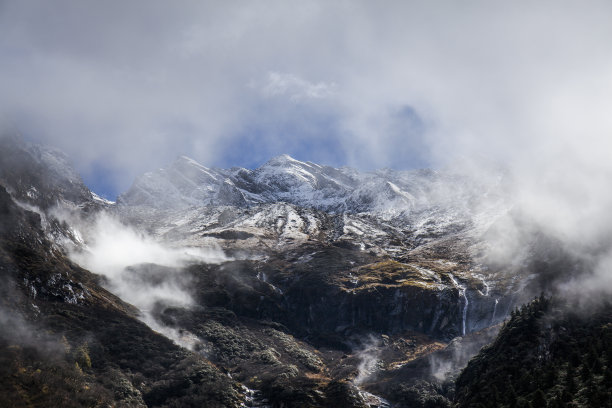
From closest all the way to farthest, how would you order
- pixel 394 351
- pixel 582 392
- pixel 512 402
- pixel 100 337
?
pixel 582 392, pixel 512 402, pixel 100 337, pixel 394 351

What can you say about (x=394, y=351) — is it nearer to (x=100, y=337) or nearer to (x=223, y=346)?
(x=223, y=346)

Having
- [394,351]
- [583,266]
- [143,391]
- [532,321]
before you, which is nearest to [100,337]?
[143,391]

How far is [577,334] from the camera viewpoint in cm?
11019

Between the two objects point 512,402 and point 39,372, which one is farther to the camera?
point 39,372

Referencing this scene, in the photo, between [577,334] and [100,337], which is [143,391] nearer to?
[100,337]

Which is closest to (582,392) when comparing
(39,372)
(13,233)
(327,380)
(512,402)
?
(512,402)

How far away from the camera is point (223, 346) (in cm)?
16875

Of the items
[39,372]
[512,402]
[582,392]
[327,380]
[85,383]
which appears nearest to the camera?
[582,392]

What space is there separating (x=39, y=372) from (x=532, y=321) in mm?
119402

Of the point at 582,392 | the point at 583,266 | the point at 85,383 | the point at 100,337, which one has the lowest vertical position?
the point at 582,392

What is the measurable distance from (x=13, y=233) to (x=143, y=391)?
2926 inches

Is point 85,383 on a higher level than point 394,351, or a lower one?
lower

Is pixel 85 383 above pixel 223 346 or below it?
below

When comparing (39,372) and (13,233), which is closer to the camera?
(39,372)
